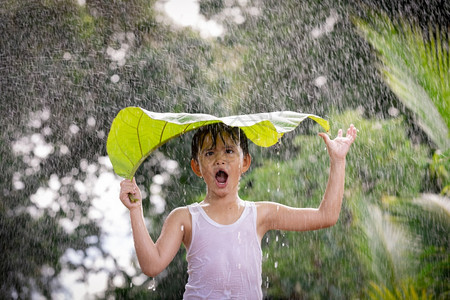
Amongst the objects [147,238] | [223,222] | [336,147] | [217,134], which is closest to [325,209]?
[336,147]

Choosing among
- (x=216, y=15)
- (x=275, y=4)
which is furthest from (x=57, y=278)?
(x=275, y=4)

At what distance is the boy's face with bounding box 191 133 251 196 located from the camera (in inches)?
86.6

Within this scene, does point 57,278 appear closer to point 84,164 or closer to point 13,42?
point 84,164

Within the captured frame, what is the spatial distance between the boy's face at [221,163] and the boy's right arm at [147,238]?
0.20 metres

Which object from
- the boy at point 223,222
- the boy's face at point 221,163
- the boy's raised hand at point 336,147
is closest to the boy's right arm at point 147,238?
the boy at point 223,222

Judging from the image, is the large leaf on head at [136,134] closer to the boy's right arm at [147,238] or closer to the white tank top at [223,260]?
the boy's right arm at [147,238]

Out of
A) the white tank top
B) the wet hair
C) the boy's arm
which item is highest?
the wet hair

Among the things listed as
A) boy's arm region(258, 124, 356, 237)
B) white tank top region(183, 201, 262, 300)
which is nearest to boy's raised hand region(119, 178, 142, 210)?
white tank top region(183, 201, 262, 300)

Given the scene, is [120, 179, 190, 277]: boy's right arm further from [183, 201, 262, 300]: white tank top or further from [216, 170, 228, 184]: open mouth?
[216, 170, 228, 184]: open mouth

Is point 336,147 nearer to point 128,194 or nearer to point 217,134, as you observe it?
point 217,134

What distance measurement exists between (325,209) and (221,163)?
452mm

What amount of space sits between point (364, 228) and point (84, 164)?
364cm

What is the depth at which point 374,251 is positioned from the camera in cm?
414

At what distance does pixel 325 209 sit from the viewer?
87.7 inches
